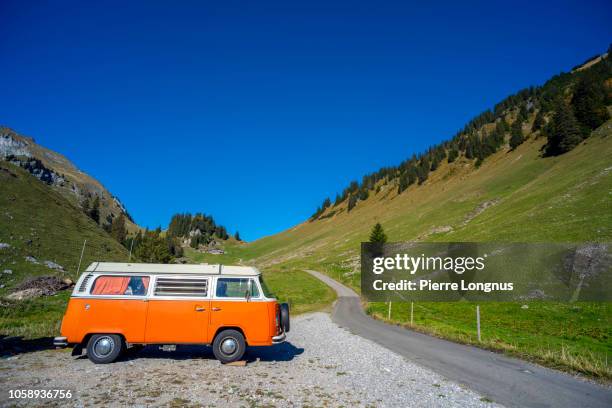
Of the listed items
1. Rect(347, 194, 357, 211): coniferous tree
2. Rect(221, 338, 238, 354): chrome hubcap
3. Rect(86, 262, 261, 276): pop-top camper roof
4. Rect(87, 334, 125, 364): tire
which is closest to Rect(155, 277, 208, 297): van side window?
Rect(86, 262, 261, 276): pop-top camper roof

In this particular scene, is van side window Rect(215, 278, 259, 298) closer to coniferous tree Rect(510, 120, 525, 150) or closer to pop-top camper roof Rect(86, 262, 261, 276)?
pop-top camper roof Rect(86, 262, 261, 276)

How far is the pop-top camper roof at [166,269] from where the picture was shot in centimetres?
1218

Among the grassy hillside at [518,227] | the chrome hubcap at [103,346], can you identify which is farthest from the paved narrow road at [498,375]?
the chrome hubcap at [103,346]

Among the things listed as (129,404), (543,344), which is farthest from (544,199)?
(129,404)

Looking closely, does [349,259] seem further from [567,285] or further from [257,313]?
[257,313]

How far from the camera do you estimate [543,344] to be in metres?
17.4

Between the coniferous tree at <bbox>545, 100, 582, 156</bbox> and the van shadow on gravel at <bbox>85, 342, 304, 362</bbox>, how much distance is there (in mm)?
96420

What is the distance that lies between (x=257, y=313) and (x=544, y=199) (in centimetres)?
6112

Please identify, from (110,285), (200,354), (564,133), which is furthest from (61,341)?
(564,133)

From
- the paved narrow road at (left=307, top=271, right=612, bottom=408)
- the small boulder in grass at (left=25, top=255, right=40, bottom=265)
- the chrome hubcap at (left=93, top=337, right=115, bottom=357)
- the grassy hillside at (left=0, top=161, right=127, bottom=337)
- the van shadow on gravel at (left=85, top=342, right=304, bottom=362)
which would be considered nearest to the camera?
the paved narrow road at (left=307, top=271, right=612, bottom=408)

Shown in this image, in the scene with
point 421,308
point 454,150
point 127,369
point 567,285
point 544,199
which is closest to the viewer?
point 127,369

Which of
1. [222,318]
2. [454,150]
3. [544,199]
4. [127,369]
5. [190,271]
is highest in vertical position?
[454,150]

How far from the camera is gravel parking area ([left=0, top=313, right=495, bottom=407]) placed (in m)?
8.27

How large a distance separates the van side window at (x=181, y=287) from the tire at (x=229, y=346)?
163cm
